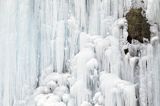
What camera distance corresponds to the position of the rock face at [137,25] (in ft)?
30.9

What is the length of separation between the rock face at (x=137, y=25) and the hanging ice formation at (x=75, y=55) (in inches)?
3.8

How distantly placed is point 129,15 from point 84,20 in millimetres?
979

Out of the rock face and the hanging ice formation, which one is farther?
the rock face

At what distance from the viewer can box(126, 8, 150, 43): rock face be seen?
30.9 ft

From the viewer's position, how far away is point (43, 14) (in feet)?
34.2

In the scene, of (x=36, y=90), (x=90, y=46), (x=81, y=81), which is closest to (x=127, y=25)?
(x=90, y=46)

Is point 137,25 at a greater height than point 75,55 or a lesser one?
greater

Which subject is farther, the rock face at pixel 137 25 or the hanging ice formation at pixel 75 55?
the rock face at pixel 137 25

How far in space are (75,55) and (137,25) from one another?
1.41m

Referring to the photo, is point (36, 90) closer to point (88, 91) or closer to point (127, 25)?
point (88, 91)

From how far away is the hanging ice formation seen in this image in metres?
9.17

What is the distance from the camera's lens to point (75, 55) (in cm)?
993

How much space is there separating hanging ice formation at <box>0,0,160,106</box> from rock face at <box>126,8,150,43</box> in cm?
10

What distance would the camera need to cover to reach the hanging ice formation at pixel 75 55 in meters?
9.17
